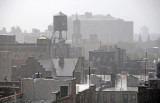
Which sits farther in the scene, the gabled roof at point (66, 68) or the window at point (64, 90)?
the gabled roof at point (66, 68)

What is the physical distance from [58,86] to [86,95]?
22.5 feet

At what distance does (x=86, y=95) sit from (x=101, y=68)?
204 ft

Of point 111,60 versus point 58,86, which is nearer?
point 58,86

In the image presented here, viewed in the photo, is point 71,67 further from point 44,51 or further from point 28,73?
point 44,51

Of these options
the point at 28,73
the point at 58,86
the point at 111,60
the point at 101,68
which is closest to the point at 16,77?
the point at 28,73

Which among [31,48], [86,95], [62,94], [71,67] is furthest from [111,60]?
[62,94]

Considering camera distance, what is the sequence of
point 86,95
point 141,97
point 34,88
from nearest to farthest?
point 141,97
point 34,88
point 86,95

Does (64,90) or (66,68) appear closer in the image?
(64,90)

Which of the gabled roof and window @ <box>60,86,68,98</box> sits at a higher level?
the gabled roof

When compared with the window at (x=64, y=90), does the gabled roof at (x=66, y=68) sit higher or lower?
higher

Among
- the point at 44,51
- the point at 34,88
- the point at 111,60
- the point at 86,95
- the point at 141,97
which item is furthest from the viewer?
the point at 111,60

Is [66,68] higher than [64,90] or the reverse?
higher

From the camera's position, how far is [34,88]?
48406 millimetres

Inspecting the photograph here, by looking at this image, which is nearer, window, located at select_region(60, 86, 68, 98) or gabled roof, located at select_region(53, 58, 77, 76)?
window, located at select_region(60, 86, 68, 98)
